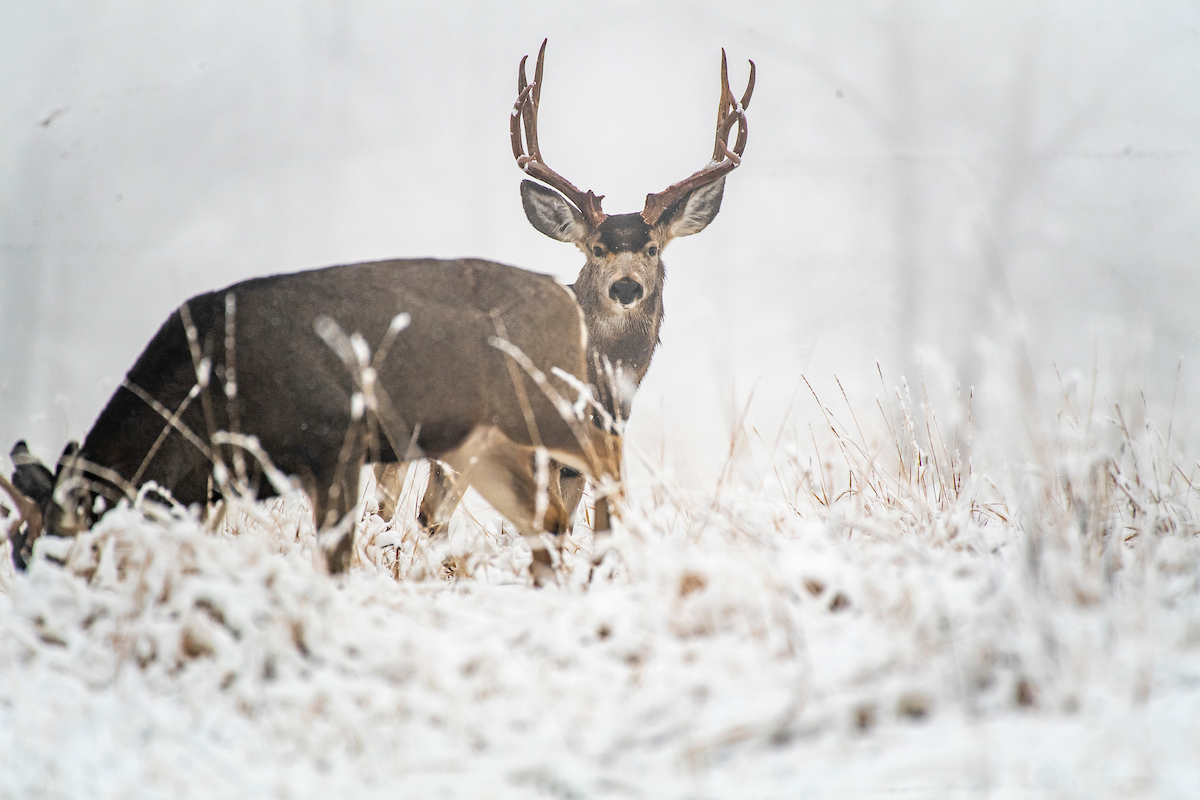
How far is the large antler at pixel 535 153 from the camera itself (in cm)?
394

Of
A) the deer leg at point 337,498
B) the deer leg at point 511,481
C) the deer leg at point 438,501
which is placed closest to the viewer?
the deer leg at point 337,498

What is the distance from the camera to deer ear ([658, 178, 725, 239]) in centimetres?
399

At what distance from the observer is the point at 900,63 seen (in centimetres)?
614

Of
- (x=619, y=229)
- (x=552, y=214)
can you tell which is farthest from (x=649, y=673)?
(x=552, y=214)

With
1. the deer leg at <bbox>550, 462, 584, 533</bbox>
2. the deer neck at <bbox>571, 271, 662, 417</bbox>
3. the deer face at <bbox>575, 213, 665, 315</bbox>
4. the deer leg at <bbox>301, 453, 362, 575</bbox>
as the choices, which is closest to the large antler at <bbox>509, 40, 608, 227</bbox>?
the deer face at <bbox>575, 213, 665, 315</bbox>

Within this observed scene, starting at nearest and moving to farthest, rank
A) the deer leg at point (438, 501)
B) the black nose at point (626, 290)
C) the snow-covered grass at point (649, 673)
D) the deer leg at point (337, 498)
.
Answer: the snow-covered grass at point (649, 673) → the deer leg at point (337, 498) → the deer leg at point (438, 501) → the black nose at point (626, 290)

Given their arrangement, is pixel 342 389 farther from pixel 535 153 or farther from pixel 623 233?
pixel 535 153

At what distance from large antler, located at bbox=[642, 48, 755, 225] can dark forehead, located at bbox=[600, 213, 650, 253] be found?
0.33 feet

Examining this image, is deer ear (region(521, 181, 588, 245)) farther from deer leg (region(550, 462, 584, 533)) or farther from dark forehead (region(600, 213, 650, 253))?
deer leg (region(550, 462, 584, 533))

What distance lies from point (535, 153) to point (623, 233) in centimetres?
65

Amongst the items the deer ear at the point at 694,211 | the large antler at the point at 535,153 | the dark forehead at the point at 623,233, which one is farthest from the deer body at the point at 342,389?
the deer ear at the point at 694,211

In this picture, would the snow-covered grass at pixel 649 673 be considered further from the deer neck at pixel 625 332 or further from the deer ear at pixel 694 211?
the deer ear at pixel 694 211

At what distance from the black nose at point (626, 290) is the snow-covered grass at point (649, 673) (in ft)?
5.83

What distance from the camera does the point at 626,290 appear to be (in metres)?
3.64
